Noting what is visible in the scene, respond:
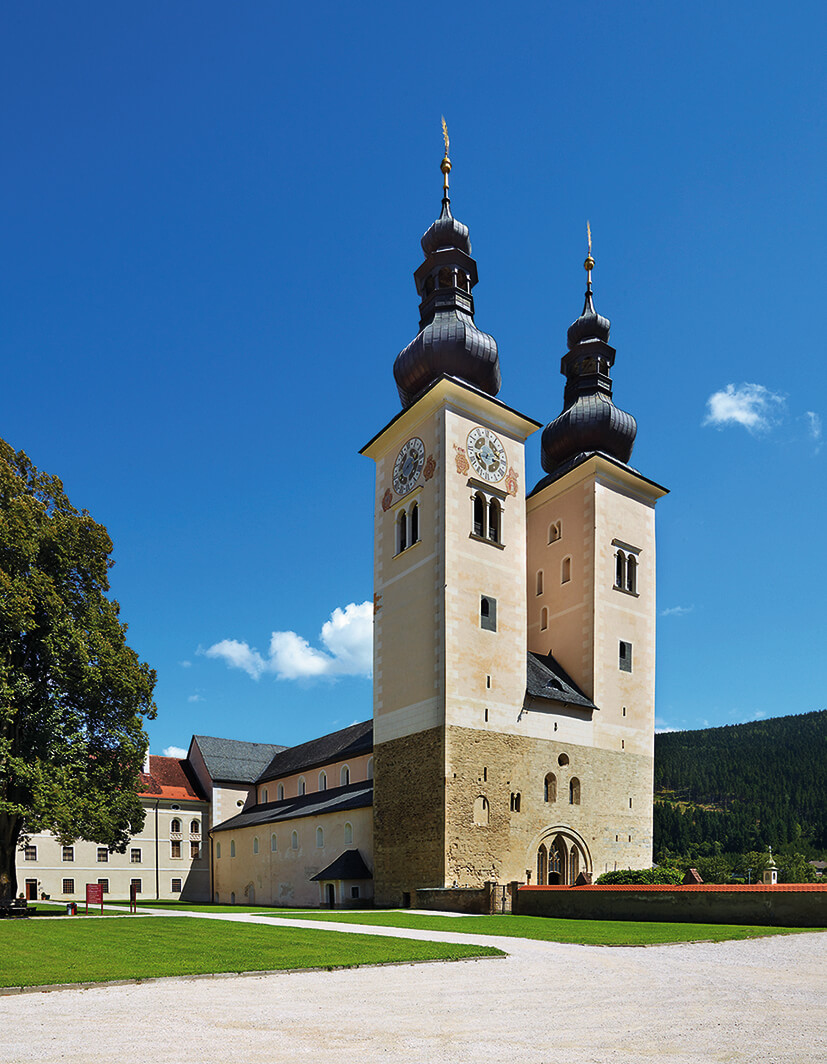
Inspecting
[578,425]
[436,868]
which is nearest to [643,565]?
[578,425]

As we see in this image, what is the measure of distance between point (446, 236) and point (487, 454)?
11.3 metres

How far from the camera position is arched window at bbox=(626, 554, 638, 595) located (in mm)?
42406

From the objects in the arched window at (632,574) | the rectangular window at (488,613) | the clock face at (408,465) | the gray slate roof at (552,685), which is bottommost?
the gray slate roof at (552,685)

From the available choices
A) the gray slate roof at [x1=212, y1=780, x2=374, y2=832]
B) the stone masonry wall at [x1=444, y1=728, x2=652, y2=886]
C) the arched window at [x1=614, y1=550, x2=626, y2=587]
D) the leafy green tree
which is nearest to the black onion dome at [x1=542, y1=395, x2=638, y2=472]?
the arched window at [x1=614, y1=550, x2=626, y2=587]

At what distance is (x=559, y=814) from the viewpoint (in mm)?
35625

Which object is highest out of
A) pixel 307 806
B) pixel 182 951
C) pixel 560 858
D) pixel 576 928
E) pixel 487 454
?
pixel 487 454

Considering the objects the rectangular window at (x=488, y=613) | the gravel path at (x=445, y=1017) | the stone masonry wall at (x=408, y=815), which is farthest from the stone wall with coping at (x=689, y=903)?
the rectangular window at (x=488, y=613)

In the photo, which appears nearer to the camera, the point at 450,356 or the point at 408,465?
the point at 450,356

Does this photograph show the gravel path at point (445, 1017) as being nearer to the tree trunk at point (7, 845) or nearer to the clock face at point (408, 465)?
the tree trunk at point (7, 845)

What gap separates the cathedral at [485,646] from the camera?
3369cm

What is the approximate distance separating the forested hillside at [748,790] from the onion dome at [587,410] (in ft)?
193

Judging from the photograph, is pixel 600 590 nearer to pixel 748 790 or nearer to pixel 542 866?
pixel 542 866

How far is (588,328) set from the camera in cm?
4731

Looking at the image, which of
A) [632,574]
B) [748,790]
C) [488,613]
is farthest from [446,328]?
[748,790]
